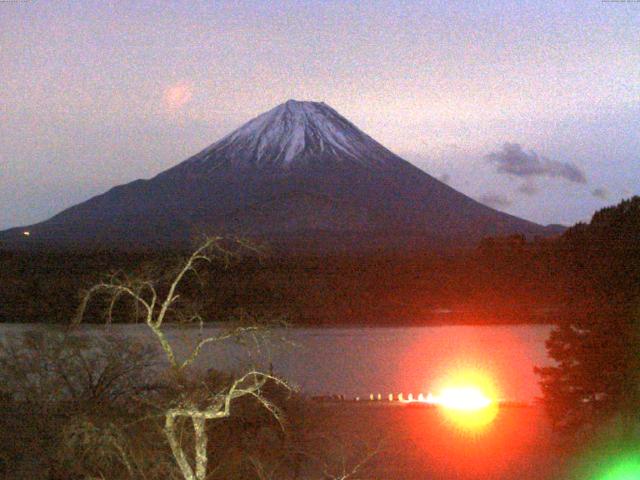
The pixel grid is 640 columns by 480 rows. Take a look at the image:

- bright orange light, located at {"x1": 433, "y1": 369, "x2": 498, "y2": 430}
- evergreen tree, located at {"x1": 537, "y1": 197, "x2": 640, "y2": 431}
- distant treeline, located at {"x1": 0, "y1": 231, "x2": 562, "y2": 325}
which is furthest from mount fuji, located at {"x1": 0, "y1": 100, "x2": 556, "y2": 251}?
evergreen tree, located at {"x1": 537, "y1": 197, "x2": 640, "y2": 431}

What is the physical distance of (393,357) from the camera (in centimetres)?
2694

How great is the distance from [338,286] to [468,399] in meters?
24.3

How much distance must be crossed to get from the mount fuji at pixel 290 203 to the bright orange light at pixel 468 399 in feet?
75.3

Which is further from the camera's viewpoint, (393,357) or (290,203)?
(290,203)

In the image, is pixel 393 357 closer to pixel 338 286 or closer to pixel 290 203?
pixel 338 286

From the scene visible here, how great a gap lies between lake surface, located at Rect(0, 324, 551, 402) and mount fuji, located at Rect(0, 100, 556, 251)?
36.2 ft

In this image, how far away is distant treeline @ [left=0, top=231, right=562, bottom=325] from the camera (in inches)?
1136

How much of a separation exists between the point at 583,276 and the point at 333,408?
4889 mm

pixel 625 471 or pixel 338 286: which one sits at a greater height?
pixel 338 286

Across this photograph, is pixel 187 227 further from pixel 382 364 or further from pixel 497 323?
pixel 382 364

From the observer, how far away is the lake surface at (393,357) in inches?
794

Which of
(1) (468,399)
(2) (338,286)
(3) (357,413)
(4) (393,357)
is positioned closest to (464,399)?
(1) (468,399)

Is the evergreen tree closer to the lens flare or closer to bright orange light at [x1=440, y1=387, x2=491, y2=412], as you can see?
the lens flare

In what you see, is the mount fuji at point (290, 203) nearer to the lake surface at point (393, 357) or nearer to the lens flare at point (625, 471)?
the lake surface at point (393, 357)
